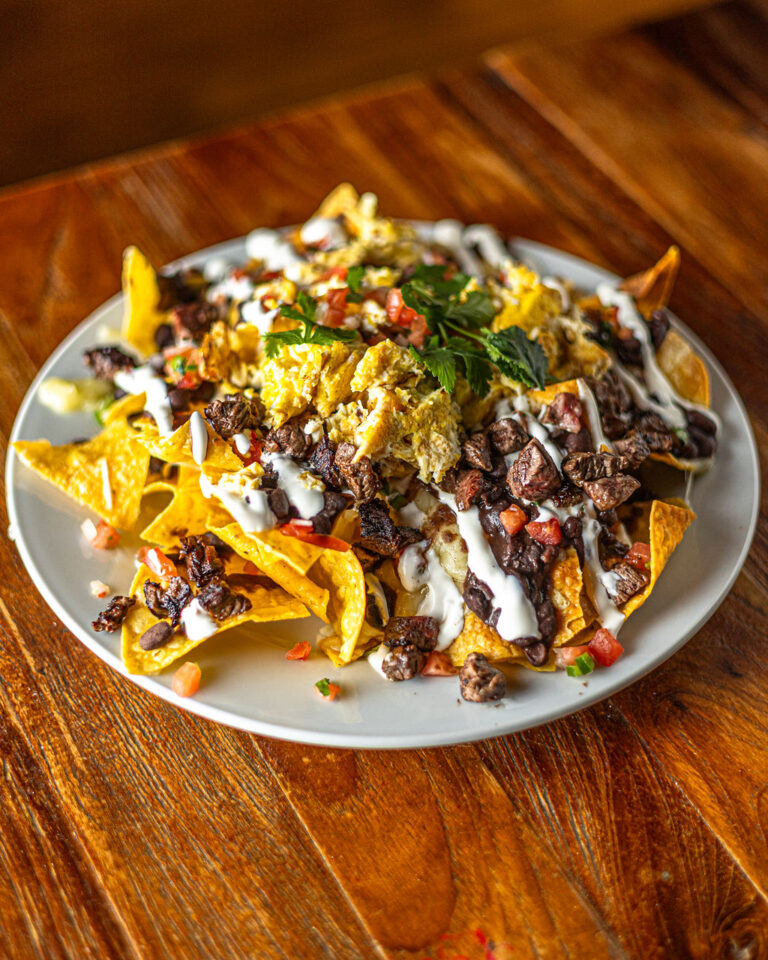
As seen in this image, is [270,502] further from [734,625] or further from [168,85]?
[168,85]

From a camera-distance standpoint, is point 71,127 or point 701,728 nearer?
point 701,728

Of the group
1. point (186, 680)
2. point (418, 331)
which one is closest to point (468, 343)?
point (418, 331)

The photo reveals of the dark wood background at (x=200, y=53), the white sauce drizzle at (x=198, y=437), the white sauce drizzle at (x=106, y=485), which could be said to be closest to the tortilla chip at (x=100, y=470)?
the white sauce drizzle at (x=106, y=485)

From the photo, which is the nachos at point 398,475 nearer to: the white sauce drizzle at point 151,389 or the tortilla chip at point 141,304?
the white sauce drizzle at point 151,389

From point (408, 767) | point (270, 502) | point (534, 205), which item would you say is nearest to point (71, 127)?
point (534, 205)

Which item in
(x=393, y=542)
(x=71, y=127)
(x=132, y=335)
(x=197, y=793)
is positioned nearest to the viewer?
(x=197, y=793)

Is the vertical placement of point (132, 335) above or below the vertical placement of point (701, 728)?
below

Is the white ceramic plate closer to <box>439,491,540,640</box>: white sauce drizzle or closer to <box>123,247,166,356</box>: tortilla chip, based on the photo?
<box>439,491,540,640</box>: white sauce drizzle

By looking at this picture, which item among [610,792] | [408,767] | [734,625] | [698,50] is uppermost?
[698,50]
